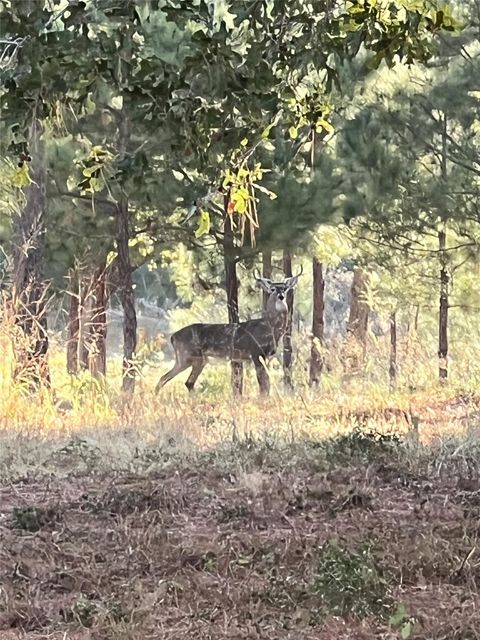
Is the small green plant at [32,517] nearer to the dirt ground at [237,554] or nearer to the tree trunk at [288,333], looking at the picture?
the dirt ground at [237,554]

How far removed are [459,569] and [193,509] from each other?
1.25 meters

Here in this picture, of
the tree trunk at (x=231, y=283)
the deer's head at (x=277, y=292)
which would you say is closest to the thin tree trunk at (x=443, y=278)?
the deer's head at (x=277, y=292)

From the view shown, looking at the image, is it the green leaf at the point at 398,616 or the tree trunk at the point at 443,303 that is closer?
the green leaf at the point at 398,616

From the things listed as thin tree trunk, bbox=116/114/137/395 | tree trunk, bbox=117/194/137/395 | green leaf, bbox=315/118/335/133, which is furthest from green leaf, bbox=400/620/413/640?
tree trunk, bbox=117/194/137/395

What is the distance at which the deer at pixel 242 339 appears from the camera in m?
10.0

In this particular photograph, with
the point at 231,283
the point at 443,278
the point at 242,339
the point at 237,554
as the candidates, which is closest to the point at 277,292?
the point at 242,339

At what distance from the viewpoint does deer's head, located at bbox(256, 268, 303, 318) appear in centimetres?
993

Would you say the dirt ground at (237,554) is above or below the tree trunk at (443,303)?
below

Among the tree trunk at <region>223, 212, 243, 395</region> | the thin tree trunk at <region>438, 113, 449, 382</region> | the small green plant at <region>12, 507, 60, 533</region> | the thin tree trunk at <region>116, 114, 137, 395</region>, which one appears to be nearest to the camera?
the small green plant at <region>12, 507, 60, 533</region>

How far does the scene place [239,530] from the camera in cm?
364

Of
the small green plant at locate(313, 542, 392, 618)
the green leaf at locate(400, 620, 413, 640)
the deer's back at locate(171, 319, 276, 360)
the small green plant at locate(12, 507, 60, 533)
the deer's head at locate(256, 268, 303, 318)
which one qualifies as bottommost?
the green leaf at locate(400, 620, 413, 640)

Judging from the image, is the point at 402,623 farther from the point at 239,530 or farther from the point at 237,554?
the point at 239,530

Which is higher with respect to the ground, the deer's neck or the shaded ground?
the deer's neck

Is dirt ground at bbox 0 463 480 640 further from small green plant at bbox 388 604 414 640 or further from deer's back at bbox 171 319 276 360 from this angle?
deer's back at bbox 171 319 276 360
